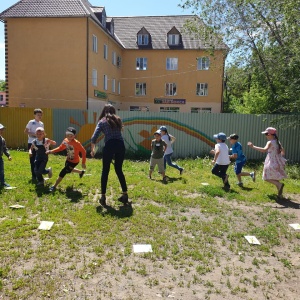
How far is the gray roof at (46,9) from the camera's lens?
2610 cm

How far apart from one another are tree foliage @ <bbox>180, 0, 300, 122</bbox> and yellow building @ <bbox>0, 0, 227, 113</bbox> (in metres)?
1.98

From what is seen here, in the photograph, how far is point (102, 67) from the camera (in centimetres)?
3055

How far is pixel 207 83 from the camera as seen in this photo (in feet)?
124

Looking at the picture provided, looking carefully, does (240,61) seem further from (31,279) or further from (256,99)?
(31,279)

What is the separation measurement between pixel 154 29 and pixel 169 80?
6.75m

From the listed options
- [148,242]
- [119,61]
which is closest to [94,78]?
[119,61]

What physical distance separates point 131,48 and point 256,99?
17.2 meters

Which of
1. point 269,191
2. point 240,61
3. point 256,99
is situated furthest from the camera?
point 256,99

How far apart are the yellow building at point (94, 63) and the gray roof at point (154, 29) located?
125 millimetres

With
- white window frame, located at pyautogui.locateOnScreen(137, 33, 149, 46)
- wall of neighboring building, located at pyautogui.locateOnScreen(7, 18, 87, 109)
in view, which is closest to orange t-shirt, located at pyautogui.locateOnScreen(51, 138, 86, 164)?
wall of neighboring building, located at pyautogui.locateOnScreen(7, 18, 87, 109)

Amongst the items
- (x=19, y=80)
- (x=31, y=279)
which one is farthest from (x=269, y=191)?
(x=19, y=80)

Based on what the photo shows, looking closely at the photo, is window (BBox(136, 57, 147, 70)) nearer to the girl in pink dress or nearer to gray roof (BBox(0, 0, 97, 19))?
gray roof (BBox(0, 0, 97, 19))

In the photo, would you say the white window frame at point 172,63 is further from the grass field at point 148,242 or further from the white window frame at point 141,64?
the grass field at point 148,242

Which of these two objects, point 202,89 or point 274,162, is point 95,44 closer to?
point 202,89
